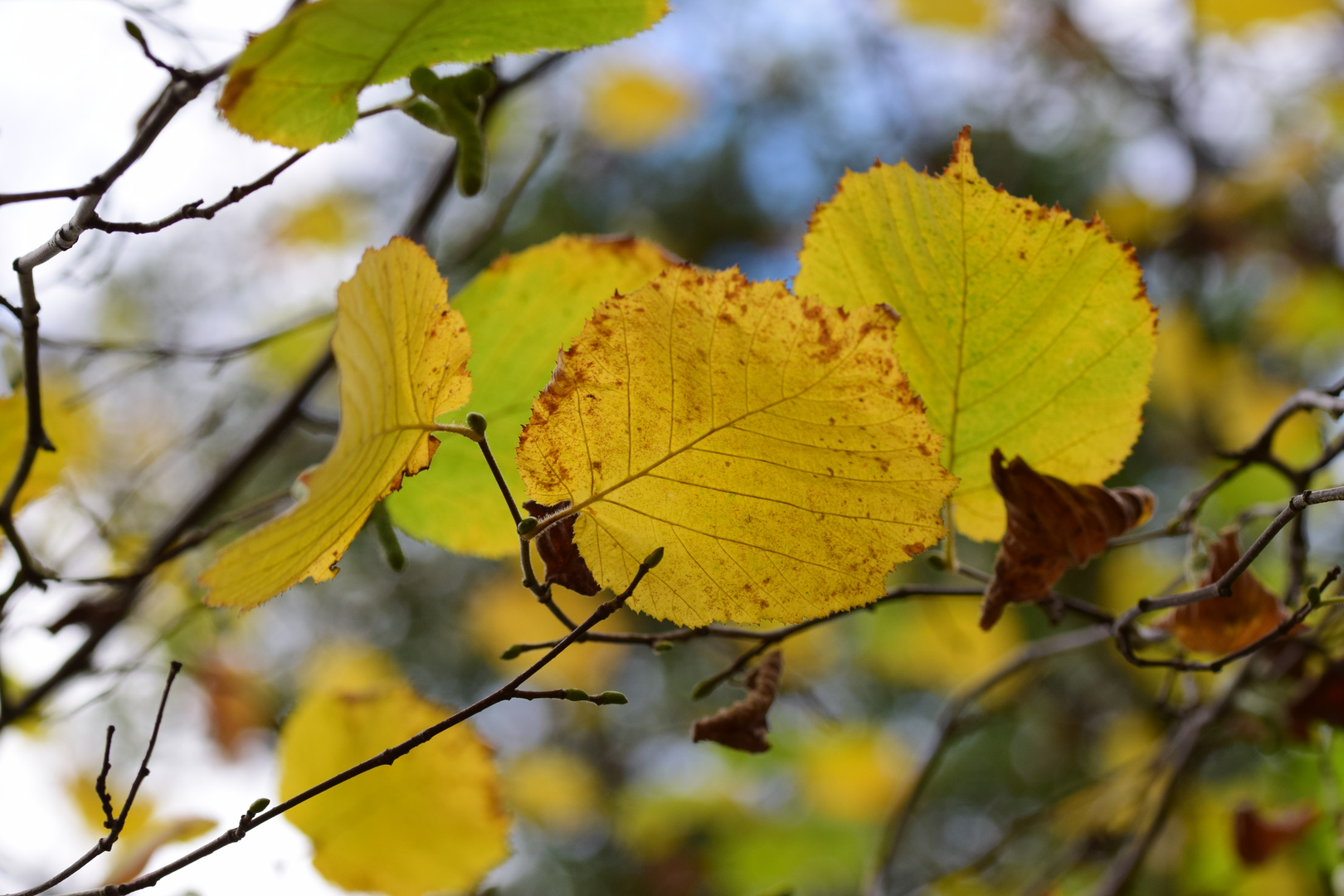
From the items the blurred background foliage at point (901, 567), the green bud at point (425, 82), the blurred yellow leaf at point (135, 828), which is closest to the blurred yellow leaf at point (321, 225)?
the blurred background foliage at point (901, 567)

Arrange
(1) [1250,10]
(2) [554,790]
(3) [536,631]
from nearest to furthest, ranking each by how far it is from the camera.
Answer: (1) [1250,10] < (3) [536,631] < (2) [554,790]

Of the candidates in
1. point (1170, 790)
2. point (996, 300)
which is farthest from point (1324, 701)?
point (996, 300)

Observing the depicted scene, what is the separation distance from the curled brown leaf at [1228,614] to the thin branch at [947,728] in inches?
7.5

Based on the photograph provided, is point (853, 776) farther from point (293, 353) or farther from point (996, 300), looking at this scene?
point (996, 300)

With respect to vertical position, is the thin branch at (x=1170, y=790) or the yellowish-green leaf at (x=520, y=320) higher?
the yellowish-green leaf at (x=520, y=320)

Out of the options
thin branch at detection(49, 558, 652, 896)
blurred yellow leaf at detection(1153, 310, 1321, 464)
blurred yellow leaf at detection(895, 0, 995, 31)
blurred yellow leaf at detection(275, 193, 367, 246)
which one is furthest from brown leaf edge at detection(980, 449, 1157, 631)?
blurred yellow leaf at detection(275, 193, 367, 246)

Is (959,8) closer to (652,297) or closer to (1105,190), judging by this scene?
(1105,190)

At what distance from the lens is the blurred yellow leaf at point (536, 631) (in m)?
1.67

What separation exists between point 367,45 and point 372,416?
0.42ft

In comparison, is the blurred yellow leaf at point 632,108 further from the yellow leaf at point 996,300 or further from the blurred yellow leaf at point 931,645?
the yellow leaf at point 996,300

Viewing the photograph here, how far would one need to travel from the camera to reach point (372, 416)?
12.6 inches

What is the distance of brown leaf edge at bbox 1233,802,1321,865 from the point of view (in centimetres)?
65

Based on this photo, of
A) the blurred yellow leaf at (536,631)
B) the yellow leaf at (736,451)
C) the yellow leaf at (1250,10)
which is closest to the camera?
the yellow leaf at (736,451)

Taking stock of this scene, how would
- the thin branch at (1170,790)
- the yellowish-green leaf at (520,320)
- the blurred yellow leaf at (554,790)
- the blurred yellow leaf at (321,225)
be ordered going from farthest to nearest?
the blurred yellow leaf at (321,225) → the blurred yellow leaf at (554,790) → the thin branch at (1170,790) → the yellowish-green leaf at (520,320)
